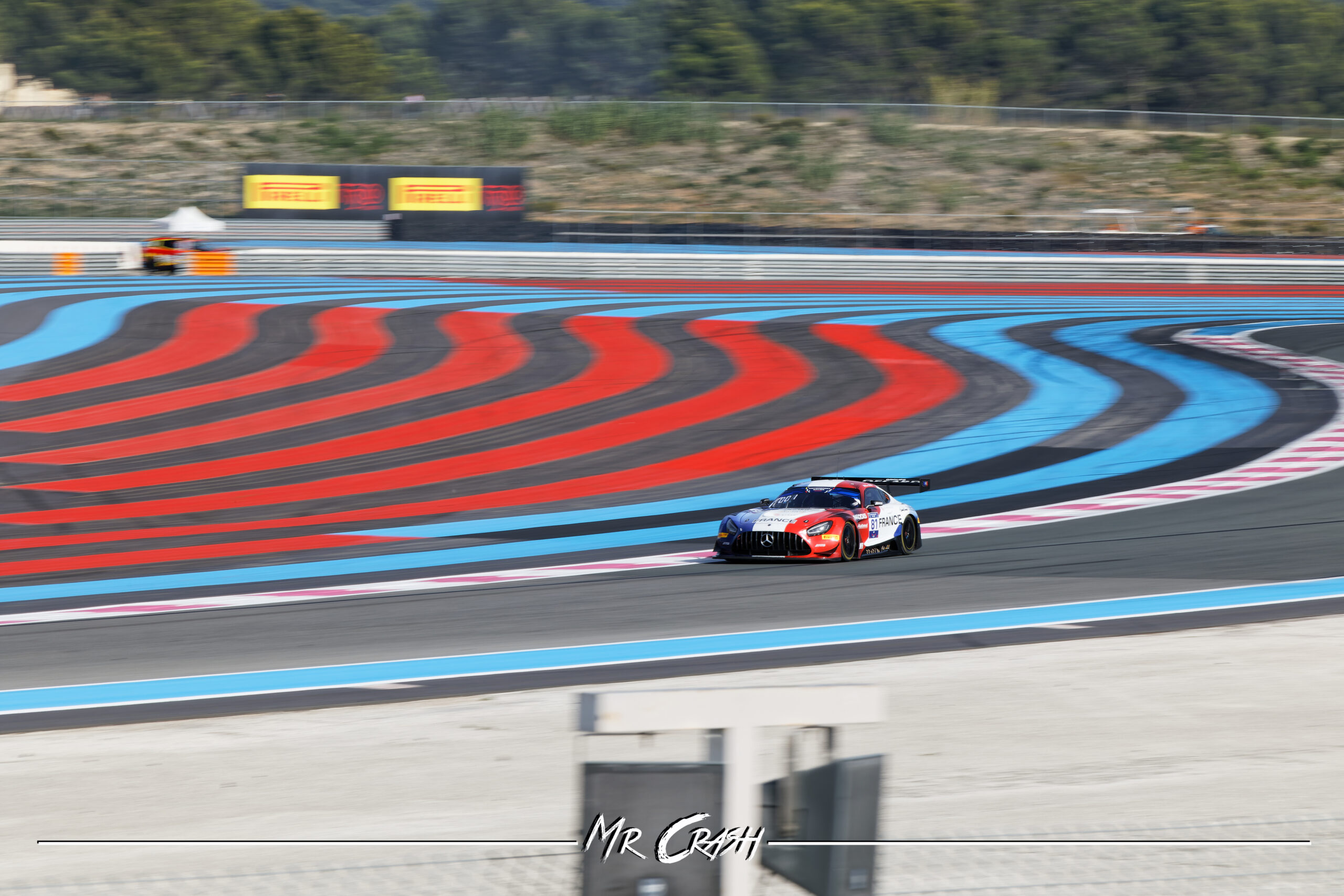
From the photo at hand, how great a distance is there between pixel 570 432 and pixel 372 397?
3.73 meters

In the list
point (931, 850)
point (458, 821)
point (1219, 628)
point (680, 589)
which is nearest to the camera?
point (931, 850)

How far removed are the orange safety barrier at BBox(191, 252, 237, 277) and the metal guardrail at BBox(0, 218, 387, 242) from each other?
663cm

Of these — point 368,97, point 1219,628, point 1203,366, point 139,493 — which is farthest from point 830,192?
point 368,97

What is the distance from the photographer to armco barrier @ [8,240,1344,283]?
40719 mm

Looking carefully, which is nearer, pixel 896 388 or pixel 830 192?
pixel 896 388

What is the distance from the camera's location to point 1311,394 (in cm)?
2484

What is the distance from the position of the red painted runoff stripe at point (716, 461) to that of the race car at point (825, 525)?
3.85 metres

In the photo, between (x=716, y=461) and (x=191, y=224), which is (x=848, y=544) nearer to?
(x=716, y=461)

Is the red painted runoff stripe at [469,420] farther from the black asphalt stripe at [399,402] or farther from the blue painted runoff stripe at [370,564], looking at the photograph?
the blue painted runoff stripe at [370,564]

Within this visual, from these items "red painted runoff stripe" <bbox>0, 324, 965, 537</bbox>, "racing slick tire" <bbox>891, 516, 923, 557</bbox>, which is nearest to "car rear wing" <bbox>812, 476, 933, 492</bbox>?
"racing slick tire" <bbox>891, 516, 923, 557</bbox>

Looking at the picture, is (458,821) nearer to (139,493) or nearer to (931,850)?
(931,850)

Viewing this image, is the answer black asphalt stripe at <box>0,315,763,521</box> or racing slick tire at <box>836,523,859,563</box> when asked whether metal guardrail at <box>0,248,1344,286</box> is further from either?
racing slick tire at <box>836,523,859,563</box>

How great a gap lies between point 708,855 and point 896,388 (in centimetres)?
2239

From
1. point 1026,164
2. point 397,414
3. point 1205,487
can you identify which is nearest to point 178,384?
point 397,414
